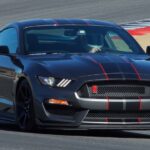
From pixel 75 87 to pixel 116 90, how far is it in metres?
0.47

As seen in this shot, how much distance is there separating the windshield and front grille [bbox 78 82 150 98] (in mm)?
1204

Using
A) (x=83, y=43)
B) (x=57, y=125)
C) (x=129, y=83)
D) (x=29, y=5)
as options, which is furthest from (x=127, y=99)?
(x=29, y=5)

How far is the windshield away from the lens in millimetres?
11531

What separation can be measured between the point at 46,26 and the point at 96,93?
6.11 feet

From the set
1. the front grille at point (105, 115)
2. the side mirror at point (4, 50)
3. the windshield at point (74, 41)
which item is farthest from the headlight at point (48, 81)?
the side mirror at point (4, 50)

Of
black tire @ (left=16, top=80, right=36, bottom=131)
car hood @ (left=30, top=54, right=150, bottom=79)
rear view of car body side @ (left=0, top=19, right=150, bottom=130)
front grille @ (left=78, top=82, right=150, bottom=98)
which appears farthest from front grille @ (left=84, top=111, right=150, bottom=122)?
black tire @ (left=16, top=80, right=36, bottom=131)

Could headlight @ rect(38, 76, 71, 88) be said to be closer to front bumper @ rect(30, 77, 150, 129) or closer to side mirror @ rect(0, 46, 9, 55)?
front bumper @ rect(30, 77, 150, 129)

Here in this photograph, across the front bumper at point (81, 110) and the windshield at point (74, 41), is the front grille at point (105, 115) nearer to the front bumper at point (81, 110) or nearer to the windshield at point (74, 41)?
the front bumper at point (81, 110)

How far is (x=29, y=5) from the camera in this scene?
38.6 m

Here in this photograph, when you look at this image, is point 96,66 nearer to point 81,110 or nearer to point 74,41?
Answer: point 81,110

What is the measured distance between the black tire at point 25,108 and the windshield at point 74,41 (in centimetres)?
77

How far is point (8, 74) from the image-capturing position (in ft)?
37.3

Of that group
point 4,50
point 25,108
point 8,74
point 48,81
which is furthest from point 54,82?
point 4,50

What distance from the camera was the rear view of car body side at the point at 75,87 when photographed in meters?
10.3
